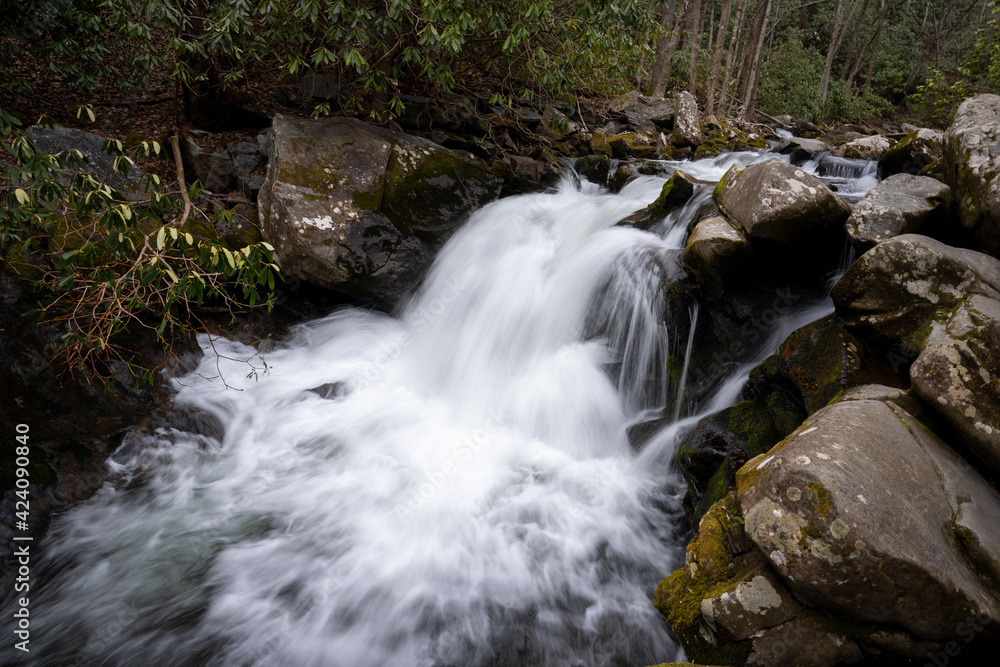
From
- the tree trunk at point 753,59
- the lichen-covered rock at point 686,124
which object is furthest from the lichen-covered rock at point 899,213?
the tree trunk at point 753,59

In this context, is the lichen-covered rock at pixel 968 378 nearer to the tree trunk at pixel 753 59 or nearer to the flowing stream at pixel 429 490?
the flowing stream at pixel 429 490

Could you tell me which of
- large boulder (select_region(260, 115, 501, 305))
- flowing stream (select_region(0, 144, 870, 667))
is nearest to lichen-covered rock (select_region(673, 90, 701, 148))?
flowing stream (select_region(0, 144, 870, 667))

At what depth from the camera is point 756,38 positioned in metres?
16.6

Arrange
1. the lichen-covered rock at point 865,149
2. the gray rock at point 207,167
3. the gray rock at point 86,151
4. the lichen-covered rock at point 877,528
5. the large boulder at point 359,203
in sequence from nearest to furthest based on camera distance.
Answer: the lichen-covered rock at point 877,528 → the gray rock at point 86,151 → the large boulder at point 359,203 → the gray rock at point 207,167 → the lichen-covered rock at point 865,149

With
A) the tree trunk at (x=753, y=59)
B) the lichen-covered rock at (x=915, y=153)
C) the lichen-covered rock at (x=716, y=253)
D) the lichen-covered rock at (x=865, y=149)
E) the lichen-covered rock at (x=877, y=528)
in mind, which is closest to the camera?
the lichen-covered rock at (x=877, y=528)

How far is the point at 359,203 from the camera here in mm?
6922

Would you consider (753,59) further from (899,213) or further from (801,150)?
(899,213)

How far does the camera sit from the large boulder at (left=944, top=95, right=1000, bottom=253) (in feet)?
12.8

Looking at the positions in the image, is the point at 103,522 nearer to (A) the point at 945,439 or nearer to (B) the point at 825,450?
(B) the point at 825,450

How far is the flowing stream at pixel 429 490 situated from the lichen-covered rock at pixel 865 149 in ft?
21.2

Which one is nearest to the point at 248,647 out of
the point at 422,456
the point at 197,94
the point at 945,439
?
the point at 422,456

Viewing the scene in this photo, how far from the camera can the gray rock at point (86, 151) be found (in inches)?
239

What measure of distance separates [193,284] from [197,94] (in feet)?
19.7
